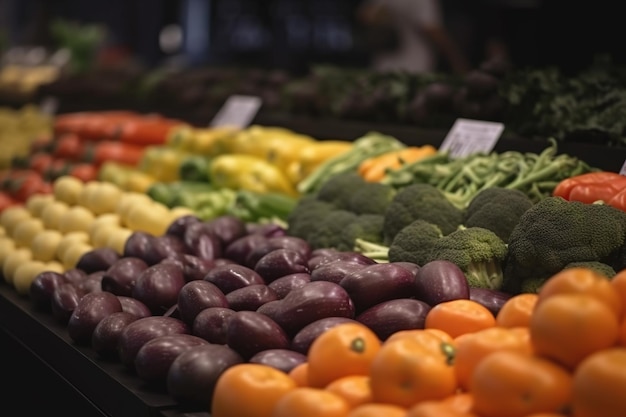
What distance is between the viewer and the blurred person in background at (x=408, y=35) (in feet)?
23.5

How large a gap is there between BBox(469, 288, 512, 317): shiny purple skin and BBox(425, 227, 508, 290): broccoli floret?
17 cm

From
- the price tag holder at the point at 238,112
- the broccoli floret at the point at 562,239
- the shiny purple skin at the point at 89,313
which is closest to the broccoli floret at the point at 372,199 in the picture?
the broccoli floret at the point at 562,239

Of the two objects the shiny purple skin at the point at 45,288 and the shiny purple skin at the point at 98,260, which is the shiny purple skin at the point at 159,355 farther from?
the shiny purple skin at the point at 98,260

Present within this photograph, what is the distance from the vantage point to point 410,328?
216 cm

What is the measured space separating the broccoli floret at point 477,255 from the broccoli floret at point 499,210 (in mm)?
141

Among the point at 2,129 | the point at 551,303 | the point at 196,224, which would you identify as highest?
the point at 551,303

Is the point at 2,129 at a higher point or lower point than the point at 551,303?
lower

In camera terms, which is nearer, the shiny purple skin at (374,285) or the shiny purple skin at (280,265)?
the shiny purple skin at (374,285)

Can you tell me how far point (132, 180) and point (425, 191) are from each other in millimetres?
2081

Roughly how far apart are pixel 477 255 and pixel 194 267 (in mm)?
933

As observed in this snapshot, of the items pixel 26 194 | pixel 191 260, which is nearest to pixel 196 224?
pixel 191 260

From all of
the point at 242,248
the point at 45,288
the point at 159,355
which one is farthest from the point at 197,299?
the point at 45,288

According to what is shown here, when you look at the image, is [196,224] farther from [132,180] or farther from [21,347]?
[132,180]

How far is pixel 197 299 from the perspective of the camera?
93.6 inches
